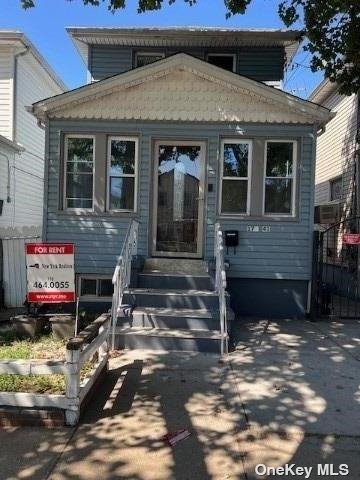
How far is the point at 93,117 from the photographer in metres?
8.89

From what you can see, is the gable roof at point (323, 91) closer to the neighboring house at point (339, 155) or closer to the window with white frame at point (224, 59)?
the neighboring house at point (339, 155)

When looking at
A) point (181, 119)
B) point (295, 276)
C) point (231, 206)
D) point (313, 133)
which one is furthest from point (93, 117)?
point (295, 276)

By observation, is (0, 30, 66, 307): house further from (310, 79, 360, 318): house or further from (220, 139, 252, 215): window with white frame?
(310, 79, 360, 318): house

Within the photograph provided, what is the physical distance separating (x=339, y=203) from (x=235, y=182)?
472 cm

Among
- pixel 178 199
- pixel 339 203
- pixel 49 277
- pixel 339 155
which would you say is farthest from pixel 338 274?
pixel 49 277

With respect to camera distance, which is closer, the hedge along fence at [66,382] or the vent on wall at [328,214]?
the hedge along fence at [66,382]

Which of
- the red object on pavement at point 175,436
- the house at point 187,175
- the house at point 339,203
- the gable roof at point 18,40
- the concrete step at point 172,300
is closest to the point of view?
the red object on pavement at point 175,436

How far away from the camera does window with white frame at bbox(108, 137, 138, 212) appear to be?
9102 millimetres

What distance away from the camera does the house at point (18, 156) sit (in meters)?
10.5

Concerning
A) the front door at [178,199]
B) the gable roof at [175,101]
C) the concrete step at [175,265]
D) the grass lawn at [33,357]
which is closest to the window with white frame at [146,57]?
the gable roof at [175,101]

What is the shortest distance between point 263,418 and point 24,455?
Result: 206 cm

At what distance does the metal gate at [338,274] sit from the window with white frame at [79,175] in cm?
443

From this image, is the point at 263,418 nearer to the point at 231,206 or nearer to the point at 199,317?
the point at 199,317

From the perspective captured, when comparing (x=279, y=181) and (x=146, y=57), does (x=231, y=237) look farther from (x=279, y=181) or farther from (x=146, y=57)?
(x=146, y=57)
